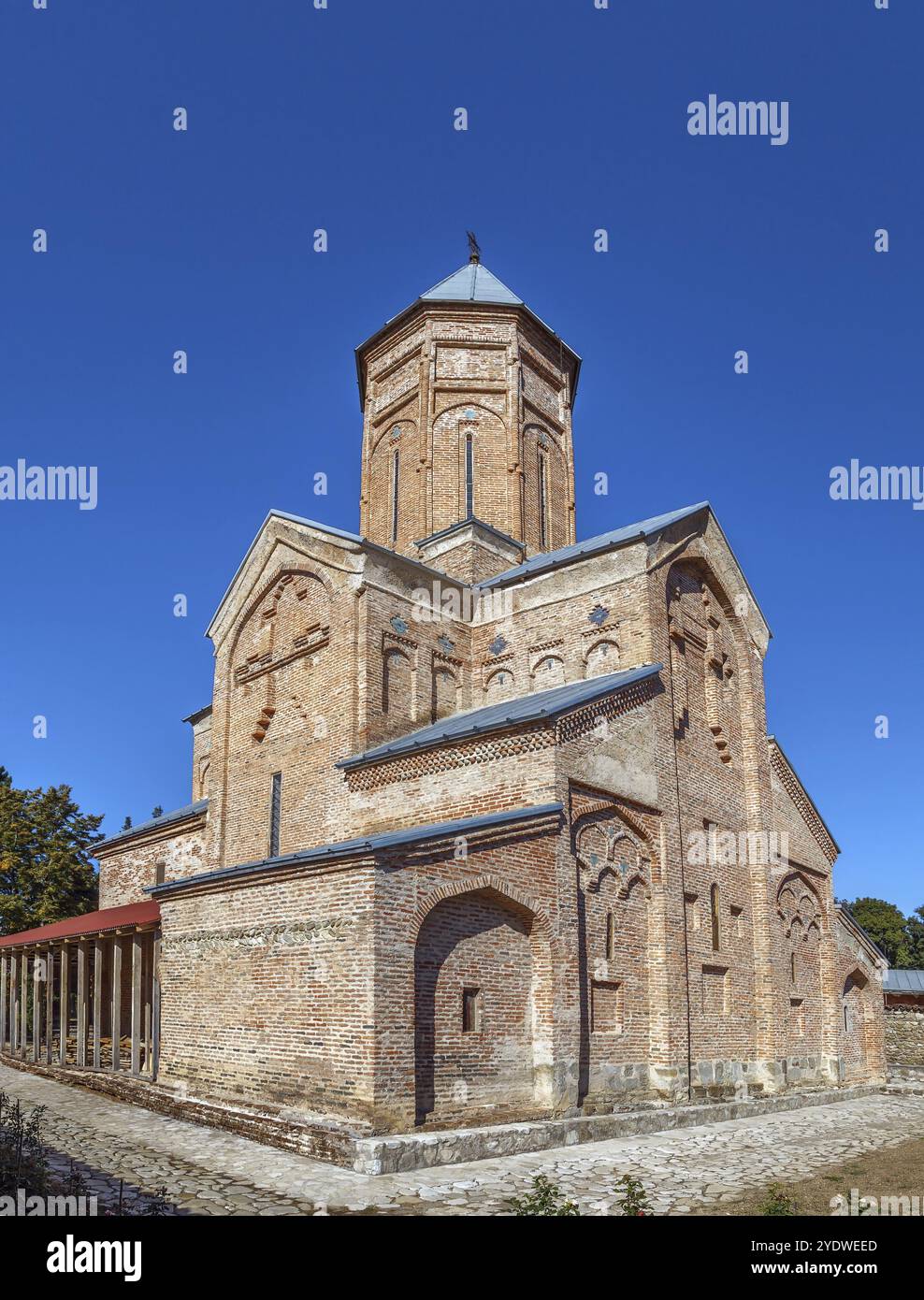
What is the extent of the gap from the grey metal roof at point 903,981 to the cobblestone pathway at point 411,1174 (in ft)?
41.6

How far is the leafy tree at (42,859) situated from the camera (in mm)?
28750

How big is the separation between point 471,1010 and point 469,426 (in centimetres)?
1428

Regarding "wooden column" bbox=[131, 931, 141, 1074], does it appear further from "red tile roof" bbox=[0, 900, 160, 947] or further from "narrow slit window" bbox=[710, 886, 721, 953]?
"narrow slit window" bbox=[710, 886, 721, 953]

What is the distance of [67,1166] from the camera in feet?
31.4

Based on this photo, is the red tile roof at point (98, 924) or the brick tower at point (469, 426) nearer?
the red tile roof at point (98, 924)

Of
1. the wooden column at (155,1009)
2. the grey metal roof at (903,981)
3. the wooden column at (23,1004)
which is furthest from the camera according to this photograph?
the grey metal roof at (903,981)

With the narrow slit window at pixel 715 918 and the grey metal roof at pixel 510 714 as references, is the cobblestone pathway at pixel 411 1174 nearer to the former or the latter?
the narrow slit window at pixel 715 918

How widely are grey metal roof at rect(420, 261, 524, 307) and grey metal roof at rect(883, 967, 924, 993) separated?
62.9ft

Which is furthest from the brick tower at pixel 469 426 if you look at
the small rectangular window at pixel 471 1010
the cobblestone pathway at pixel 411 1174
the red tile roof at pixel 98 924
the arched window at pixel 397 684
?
the cobblestone pathway at pixel 411 1174

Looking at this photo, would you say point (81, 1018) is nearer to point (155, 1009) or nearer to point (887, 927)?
point (155, 1009)

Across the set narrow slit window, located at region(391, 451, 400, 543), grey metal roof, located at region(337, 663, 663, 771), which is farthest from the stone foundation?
narrow slit window, located at region(391, 451, 400, 543)

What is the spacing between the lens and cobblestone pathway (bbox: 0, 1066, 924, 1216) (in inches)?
326
